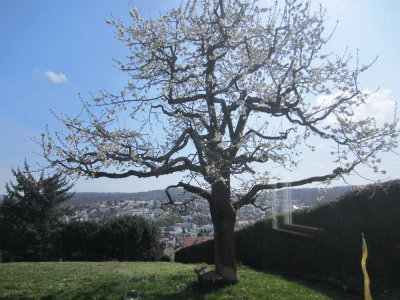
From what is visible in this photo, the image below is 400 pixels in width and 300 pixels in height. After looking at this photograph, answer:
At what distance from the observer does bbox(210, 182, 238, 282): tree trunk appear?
9.96m

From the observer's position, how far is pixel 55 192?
127 feet

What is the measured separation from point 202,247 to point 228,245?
970 centimetres

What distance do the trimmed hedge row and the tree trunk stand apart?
327 centimetres

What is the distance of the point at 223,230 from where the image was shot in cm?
1013

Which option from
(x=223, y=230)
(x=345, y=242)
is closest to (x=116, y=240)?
(x=345, y=242)

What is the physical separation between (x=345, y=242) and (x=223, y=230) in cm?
385

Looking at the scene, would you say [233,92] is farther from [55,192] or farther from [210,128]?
[55,192]

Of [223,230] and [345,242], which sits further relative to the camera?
[345,242]

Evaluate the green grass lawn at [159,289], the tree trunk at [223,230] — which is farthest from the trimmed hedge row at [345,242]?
the tree trunk at [223,230]

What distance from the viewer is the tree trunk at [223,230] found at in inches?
392

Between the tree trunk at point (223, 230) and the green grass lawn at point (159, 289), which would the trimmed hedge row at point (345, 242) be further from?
the tree trunk at point (223, 230)

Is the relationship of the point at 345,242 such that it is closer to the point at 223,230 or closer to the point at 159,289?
the point at 223,230

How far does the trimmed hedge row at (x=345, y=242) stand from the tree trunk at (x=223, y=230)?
3271mm

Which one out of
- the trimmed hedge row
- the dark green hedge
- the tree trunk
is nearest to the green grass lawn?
the tree trunk
